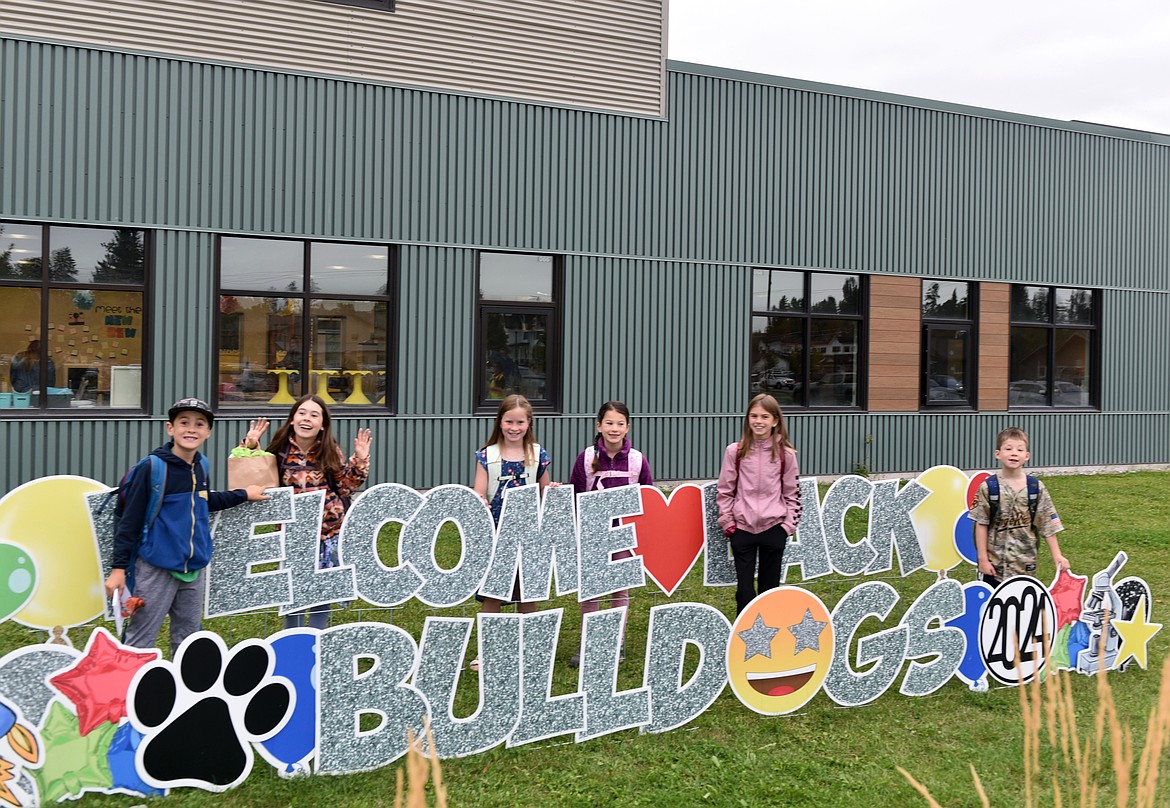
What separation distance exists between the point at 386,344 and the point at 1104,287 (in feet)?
39.2

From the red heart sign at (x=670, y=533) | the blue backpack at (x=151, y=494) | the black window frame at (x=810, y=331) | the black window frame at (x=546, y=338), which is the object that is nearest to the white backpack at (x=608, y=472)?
the red heart sign at (x=670, y=533)

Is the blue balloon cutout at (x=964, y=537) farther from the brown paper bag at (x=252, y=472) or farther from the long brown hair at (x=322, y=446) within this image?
the brown paper bag at (x=252, y=472)

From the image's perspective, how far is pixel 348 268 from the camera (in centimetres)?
1168

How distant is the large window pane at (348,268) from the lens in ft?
37.8

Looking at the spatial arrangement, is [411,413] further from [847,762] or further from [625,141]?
[847,762]

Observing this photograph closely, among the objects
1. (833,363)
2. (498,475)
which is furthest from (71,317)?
(833,363)

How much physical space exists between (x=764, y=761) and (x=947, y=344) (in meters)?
11.9

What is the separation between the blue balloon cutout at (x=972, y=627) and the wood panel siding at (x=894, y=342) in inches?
351

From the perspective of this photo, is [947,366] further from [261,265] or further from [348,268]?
[261,265]

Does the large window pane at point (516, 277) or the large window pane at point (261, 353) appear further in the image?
the large window pane at point (516, 277)

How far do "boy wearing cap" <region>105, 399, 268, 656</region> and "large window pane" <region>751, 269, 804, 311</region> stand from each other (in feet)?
33.5

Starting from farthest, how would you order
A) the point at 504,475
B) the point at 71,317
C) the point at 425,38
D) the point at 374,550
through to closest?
the point at 425,38, the point at 71,317, the point at 504,475, the point at 374,550

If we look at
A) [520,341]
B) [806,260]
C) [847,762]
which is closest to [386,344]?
[520,341]

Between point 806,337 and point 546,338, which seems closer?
point 546,338
